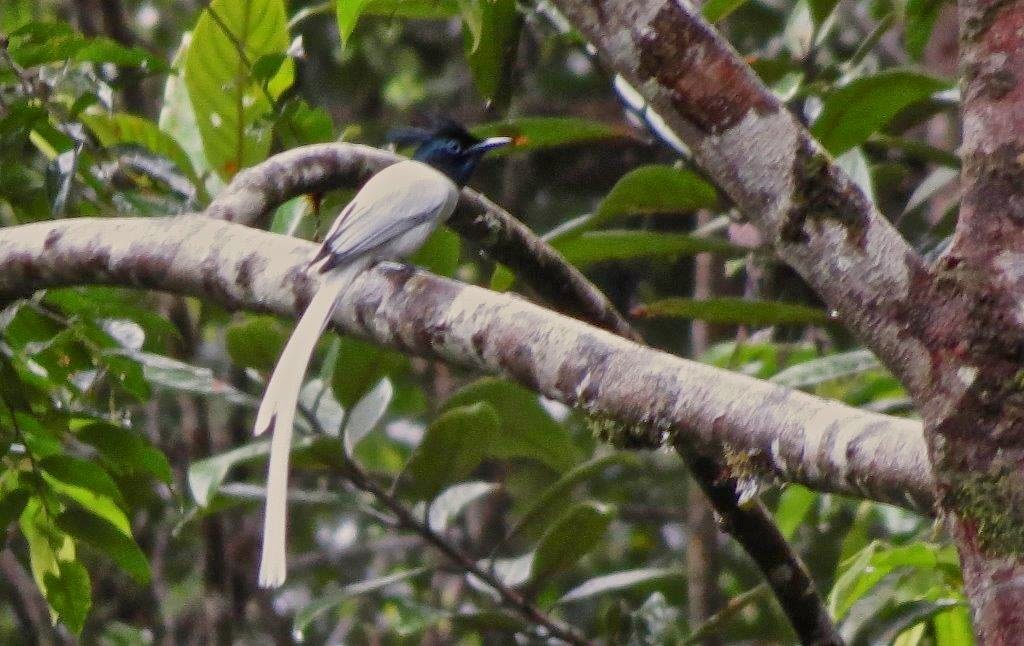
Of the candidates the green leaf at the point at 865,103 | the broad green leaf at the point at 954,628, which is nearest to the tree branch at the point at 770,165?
the broad green leaf at the point at 954,628

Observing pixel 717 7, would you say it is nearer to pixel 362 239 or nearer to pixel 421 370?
pixel 362 239

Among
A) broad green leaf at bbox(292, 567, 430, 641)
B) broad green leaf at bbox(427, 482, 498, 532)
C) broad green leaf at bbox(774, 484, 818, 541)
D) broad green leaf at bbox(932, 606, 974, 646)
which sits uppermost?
broad green leaf at bbox(932, 606, 974, 646)

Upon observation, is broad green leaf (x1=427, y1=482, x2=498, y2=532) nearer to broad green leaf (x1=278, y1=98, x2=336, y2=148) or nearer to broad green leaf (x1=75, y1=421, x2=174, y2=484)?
broad green leaf (x1=278, y1=98, x2=336, y2=148)

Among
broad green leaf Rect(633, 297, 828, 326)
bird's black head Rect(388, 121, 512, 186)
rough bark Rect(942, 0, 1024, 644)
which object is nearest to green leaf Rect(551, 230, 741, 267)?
broad green leaf Rect(633, 297, 828, 326)

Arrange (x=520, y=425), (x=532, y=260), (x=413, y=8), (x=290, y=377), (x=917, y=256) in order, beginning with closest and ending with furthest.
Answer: (x=917, y=256), (x=290, y=377), (x=532, y=260), (x=413, y=8), (x=520, y=425)

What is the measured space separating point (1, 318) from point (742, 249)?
1.74 meters

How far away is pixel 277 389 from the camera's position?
7.89ft

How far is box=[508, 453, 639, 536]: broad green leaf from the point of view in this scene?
3.48 metres

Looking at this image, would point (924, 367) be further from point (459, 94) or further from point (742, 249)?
point (459, 94)

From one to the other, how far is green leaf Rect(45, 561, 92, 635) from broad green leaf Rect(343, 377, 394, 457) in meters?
0.95

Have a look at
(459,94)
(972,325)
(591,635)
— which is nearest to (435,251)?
(972,325)

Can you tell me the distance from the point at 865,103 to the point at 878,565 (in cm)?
105

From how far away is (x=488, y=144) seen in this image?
3387 mm

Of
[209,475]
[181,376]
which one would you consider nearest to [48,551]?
[181,376]
